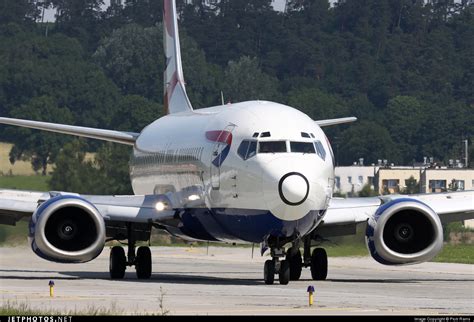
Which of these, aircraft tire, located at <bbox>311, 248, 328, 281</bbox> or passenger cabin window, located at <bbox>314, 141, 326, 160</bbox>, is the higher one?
passenger cabin window, located at <bbox>314, 141, 326, 160</bbox>

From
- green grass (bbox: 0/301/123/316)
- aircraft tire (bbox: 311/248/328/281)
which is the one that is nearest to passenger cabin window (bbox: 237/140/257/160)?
aircraft tire (bbox: 311/248/328/281)

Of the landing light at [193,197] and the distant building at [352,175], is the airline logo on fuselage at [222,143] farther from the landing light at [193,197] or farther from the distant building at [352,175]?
the distant building at [352,175]

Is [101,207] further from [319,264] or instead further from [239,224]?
[319,264]

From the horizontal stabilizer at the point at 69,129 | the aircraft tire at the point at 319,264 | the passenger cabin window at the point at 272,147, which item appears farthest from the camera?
the horizontal stabilizer at the point at 69,129

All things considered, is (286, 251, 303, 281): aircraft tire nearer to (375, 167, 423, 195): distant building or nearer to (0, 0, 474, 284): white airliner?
(0, 0, 474, 284): white airliner

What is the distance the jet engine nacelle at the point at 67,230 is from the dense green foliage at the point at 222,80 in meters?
78.1

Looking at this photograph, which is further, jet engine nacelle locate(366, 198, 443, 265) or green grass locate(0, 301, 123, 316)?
jet engine nacelle locate(366, 198, 443, 265)

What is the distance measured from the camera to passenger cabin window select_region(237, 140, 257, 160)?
1358 inches

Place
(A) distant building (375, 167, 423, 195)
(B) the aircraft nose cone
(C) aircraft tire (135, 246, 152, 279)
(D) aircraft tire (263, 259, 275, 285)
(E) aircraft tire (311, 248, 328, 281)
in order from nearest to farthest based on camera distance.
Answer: (B) the aircraft nose cone → (D) aircraft tire (263, 259, 275, 285) → (E) aircraft tire (311, 248, 328, 281) → (C) aircraft tire (135, 246, 152, 279) → (A) distant building (375, 167, 423, 195)

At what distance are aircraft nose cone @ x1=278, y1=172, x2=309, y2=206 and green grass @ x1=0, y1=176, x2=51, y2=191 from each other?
2176 inches

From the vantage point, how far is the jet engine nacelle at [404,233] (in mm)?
36625

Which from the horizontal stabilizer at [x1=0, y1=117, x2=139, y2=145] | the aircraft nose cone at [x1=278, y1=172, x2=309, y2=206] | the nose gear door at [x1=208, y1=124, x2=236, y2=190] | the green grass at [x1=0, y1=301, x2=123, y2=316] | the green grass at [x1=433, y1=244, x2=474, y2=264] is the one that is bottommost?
the green grass at [x1=433, y1=244, x2=474, y2=264]

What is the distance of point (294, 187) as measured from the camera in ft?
109

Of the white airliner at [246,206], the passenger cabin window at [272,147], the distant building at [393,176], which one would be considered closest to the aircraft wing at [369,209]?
the white airliner at [246,206]
